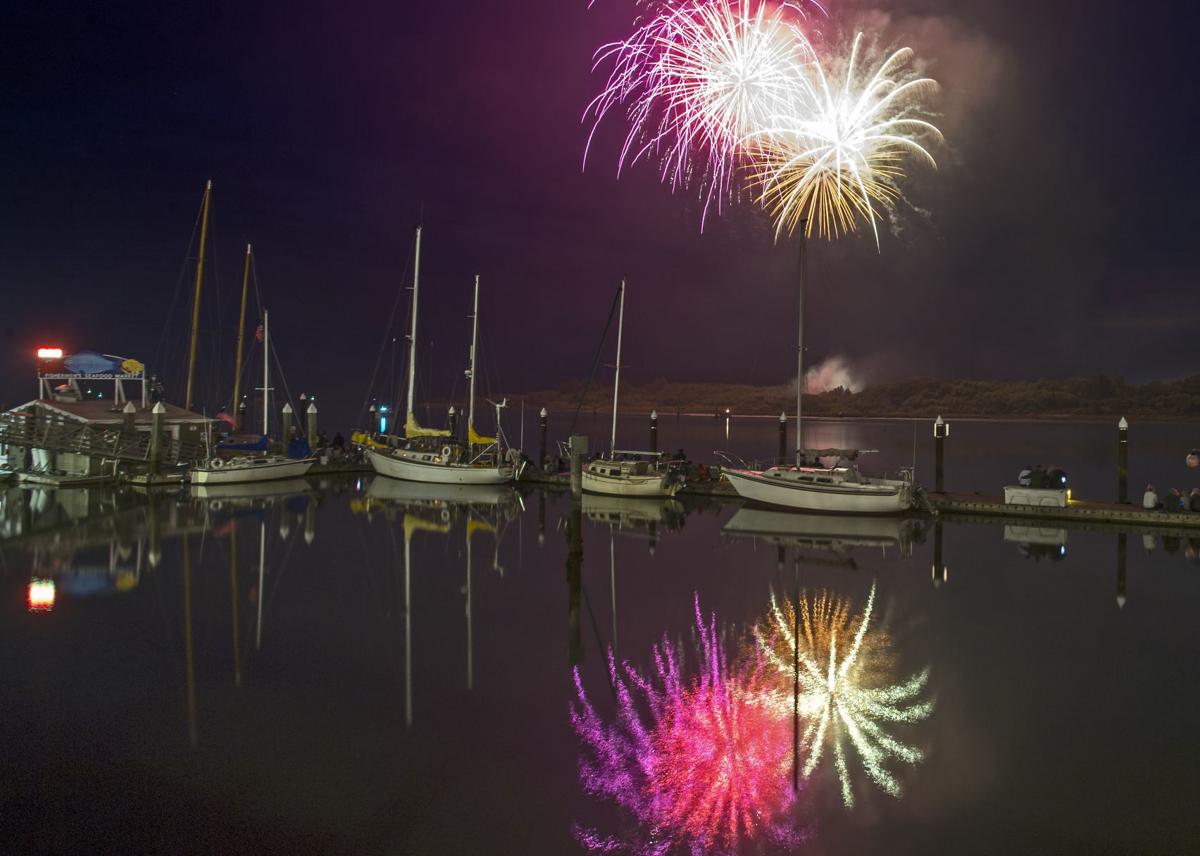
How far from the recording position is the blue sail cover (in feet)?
130

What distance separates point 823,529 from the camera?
2670 centimetres

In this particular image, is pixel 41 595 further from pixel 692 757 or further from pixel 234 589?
pixel 692 757

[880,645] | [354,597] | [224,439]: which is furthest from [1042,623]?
[224,439]

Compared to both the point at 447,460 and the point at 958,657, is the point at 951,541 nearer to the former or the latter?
the point at 958,657

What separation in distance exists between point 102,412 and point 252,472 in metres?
7.64

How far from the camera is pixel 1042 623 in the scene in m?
16.0

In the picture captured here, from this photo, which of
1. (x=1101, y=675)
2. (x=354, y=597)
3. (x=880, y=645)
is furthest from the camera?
(x=354, y=597)

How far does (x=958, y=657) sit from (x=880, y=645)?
1251mm

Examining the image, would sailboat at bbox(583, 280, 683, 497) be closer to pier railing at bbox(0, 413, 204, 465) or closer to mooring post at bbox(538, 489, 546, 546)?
mooring post at bbox(538, 489, 546, 546)

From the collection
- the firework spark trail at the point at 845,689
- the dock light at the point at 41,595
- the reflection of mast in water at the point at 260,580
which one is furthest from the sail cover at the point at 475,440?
the firework spark trail at the point at 845,689

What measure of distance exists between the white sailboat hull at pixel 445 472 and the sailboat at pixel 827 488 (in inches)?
465

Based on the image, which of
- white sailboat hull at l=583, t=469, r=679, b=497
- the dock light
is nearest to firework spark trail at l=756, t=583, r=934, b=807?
the dock light

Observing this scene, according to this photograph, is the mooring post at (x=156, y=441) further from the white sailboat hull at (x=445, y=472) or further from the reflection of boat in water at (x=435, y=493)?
the white sailboat hull at (x=445, y=472)

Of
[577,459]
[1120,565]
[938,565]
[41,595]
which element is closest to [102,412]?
[41,595]
